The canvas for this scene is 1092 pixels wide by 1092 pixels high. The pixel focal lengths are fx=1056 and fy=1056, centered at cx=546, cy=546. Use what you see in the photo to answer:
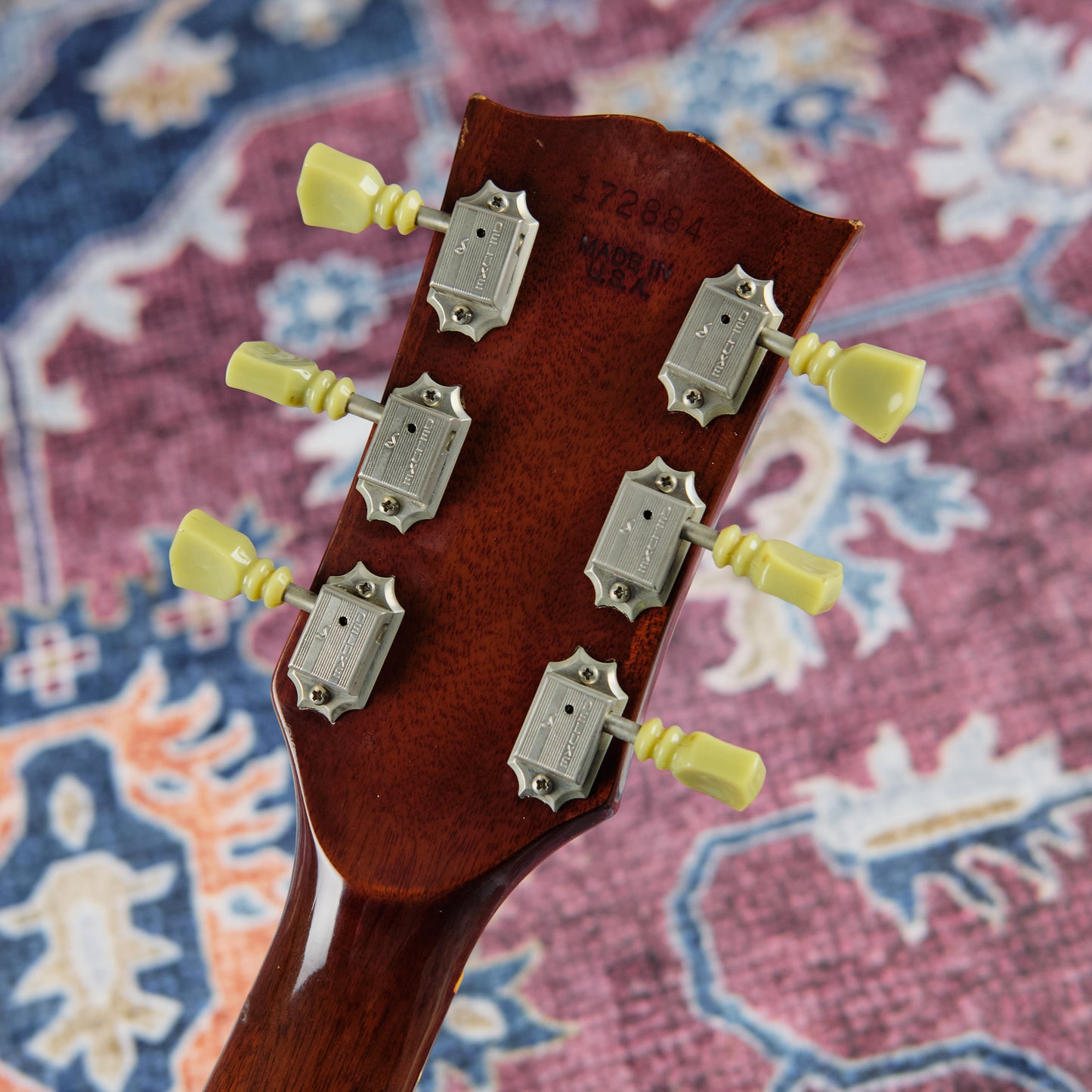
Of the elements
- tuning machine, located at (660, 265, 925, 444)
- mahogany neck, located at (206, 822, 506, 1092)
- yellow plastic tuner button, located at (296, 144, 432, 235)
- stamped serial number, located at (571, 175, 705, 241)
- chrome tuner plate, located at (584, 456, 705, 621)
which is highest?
stamped serial number, located at (571, 175, 705, 241)

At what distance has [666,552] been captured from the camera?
1.42 ft

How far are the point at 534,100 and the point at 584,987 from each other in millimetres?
717

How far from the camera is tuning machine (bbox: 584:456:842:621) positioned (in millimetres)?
421

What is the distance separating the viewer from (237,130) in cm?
92

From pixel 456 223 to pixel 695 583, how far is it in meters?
0.41

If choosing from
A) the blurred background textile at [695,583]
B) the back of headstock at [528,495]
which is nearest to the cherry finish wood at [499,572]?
the back of headstock at [528,495]

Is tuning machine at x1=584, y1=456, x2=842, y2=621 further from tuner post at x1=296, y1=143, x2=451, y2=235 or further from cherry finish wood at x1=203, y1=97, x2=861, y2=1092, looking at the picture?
tuner post at x1=296, y1=143, x2=451, y2=235

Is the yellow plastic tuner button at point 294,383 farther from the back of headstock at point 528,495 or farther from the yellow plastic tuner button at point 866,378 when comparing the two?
the yellow plastic tuner button at point 866,378

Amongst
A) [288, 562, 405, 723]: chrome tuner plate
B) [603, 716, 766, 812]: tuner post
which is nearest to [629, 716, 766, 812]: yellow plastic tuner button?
[603, 716, 766, 812]: tuner post

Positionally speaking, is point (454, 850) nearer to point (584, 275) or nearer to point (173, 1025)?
point (584, 275)

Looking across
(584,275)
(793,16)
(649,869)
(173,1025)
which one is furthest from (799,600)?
(793,16)

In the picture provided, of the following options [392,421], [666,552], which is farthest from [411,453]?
[666,552]

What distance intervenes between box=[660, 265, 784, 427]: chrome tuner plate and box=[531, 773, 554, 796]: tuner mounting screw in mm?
162

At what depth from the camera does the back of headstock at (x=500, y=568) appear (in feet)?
1.47
